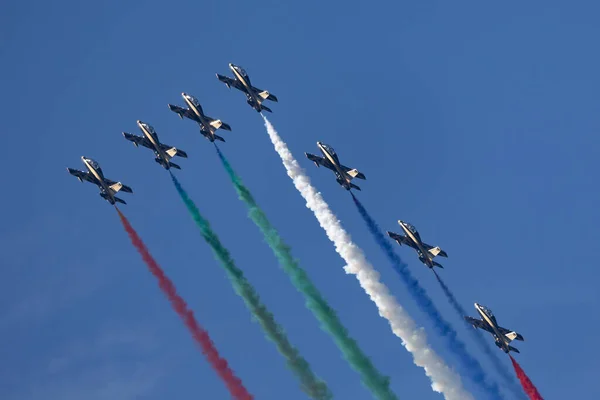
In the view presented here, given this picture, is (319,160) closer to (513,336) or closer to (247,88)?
(247,88)

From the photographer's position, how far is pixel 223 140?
136250mm

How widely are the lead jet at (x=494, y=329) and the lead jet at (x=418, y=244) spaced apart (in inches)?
247

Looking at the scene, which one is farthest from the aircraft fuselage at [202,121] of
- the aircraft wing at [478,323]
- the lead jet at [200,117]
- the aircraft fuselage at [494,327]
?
the aircraft fuselage at [494,327]

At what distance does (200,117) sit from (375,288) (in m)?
25.7

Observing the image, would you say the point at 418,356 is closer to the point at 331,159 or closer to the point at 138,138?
the point at 331,159

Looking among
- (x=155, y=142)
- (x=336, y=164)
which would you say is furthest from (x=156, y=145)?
(x=336, y=164)

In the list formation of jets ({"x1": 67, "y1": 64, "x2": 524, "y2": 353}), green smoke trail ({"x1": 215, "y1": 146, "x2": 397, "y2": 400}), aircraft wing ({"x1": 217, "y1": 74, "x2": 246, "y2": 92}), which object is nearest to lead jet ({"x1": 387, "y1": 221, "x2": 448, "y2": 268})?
formation of jets ({"x1": 67, "y1": 64, "x2": 524, "y2": 353})

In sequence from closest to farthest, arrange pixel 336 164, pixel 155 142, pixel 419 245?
pixel 419 245, pixel 155 142, pixel 336 164

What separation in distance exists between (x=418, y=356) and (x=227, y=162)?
92.5 ft

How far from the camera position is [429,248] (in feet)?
A: 437

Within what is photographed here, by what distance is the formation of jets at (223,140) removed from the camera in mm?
132125

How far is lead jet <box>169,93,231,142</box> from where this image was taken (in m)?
138

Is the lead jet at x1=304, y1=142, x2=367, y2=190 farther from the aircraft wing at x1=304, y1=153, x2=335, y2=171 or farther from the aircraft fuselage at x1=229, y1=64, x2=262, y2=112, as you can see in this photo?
the aircraft fuselage at x1=229, y1=64, x2=262, y2=112

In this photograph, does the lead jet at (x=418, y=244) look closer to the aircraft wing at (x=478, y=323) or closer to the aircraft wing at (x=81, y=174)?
the aircraft wing at (x=478, y=323)
